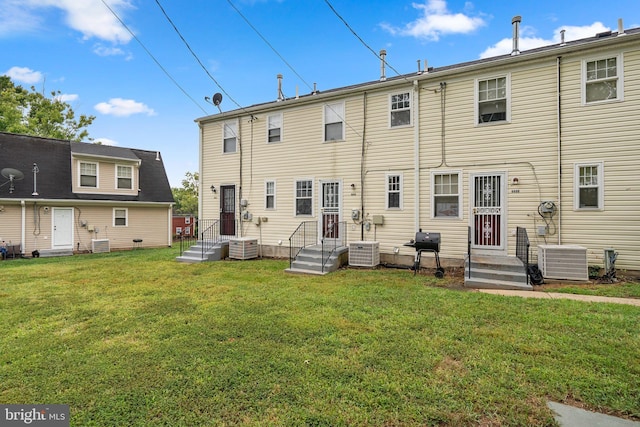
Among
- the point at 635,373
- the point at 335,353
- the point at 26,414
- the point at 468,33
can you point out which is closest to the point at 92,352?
the point at 26,414

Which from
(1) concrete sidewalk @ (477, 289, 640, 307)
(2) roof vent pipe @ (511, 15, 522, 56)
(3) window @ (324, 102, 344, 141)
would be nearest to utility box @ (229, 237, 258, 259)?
(3) window @ (324, 102, 344, 141)

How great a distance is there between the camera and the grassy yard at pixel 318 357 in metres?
2.57

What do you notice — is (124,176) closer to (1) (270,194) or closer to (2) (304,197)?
(1) (270,194)

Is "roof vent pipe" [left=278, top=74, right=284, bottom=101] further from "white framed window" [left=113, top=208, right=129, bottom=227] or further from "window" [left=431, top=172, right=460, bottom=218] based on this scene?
"white framed window" [left=113, top=208, right=129, bottom=227]

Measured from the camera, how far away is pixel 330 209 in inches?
409

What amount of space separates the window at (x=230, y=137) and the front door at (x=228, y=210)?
1509 mm

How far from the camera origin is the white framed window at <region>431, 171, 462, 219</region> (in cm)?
855

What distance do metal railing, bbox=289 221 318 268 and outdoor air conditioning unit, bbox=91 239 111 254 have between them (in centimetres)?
1024

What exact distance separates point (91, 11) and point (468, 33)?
1033 cm

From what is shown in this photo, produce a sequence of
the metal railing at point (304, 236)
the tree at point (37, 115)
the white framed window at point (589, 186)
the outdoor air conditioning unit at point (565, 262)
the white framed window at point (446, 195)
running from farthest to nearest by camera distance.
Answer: the tree at point (37, 115)
the metal railing at point (304, 236)
the white framed window at point (446, 195)
the white framed window at point (589, 186)
the outdoor air conditioning unit at point (565, 262)

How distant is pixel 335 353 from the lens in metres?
3.53

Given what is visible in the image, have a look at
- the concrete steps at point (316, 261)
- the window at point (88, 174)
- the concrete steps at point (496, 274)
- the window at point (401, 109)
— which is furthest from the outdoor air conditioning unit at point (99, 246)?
the concrete steps at point (496, 274)

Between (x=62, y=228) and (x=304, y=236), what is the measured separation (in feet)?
39.0

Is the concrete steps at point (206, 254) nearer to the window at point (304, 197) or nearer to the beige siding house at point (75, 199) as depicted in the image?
the window at point (304, 197)
